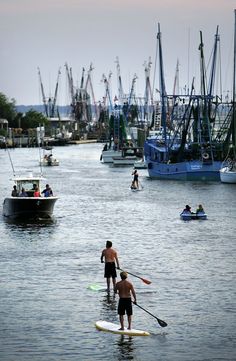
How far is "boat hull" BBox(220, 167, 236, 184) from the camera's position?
121 m

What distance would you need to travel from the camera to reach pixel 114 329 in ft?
141

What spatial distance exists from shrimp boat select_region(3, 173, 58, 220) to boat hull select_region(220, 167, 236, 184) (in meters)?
44.4

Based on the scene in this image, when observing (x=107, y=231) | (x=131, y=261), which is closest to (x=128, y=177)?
(x=107, y=231)

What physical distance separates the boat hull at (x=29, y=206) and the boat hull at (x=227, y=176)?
44.9m

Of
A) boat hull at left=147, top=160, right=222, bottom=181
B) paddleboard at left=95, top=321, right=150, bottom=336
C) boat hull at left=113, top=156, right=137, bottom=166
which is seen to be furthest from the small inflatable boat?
boat hull at left=113, top=156, right=137, bottom=166

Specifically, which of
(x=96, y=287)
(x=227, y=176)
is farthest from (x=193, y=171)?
(x=96, y=287)

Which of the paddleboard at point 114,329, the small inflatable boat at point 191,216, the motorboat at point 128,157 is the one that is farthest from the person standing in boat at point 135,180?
the paddleboard at point 114,329

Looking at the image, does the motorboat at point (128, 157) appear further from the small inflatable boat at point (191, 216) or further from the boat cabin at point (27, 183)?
the boat cabin at point (27, 183)

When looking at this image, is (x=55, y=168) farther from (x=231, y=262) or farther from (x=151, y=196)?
(x=231, y=262)

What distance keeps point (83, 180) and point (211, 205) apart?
146 feet

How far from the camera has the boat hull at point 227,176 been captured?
4751 inches

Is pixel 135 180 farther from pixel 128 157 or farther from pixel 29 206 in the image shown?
pixel 128 157

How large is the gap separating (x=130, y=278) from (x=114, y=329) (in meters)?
12.2

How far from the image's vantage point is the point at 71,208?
3819 inches
